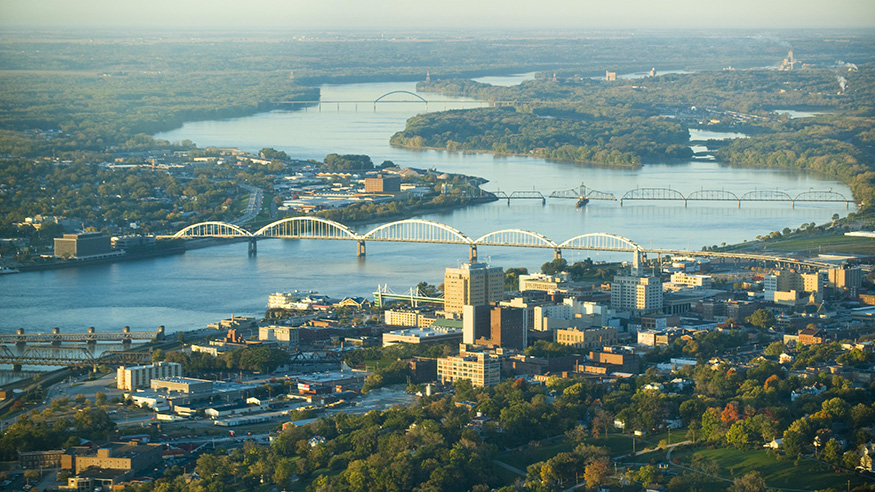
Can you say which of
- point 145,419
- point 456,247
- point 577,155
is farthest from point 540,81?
point 145,419

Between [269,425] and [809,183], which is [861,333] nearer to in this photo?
[269,425]

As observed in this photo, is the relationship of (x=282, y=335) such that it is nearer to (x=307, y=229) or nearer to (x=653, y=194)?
(x=307, y=229)

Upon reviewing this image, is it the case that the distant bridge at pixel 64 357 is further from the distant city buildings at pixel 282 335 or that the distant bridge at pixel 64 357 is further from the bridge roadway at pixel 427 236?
the bridge roadway at pixel 427 236

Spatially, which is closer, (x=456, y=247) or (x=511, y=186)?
(x=456, y=247)

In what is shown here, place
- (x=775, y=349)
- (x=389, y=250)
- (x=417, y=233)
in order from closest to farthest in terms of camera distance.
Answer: (x=775, y=349) < (x=389, y=250) < (x=417, y=233)

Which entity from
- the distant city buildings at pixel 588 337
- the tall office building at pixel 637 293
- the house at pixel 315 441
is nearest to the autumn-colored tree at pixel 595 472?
the house at pixel 315 441

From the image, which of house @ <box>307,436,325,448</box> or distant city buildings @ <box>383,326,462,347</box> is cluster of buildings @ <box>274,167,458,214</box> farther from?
house @ <box>307,436,325,448</box>

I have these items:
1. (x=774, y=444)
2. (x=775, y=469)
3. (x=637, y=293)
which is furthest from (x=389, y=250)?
(x=775, y=469)
